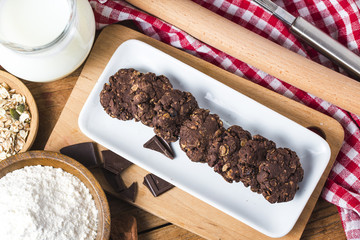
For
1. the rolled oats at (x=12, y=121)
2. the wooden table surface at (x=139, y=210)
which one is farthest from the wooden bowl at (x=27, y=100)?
the wooden table surface at (x=139, y=210)

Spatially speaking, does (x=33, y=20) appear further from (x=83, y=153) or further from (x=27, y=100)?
(x=83, y=153)

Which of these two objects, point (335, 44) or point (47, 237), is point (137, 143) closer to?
point (47, 237)

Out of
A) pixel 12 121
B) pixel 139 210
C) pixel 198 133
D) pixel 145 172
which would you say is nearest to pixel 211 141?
pixel 198 133

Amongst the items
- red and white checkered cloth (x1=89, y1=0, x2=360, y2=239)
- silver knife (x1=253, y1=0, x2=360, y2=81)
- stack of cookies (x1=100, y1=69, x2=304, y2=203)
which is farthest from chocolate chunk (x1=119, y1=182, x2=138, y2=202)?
silver knife (x1=253, y1=0, x2=360, y2=81)

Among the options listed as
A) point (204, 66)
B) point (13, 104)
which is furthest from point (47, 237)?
point (204, 66)

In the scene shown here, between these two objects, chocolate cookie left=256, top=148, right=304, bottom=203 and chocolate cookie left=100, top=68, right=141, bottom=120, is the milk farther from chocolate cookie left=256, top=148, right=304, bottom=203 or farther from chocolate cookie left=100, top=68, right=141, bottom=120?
chocolate cookie left=256, top=148, right=304, bottom=203
